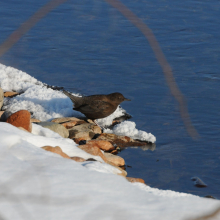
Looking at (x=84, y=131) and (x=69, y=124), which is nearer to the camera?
(x=84, y=131)

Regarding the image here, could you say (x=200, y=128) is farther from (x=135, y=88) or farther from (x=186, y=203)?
(x=186, y=203)

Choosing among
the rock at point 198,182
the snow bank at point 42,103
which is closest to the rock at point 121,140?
the snow bank at point 42,103

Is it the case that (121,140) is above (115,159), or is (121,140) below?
below

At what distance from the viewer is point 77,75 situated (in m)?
8.76

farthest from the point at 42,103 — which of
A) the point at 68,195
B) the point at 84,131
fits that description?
the point at 68,195

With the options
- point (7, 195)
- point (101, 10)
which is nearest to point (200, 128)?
point (7, 195)

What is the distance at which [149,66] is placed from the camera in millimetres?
9070

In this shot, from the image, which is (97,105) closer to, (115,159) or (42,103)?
(42,103)

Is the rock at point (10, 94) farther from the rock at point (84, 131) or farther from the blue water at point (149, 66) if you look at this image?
the rock at point (84, 131)

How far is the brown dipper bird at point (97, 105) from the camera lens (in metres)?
6.87

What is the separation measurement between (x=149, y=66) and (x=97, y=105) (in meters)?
2.64

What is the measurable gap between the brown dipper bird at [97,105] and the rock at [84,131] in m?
0.23

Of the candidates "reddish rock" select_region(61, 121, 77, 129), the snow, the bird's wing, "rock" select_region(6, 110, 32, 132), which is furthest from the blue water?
the snow

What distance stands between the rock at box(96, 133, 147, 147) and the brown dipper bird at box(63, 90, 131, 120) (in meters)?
0.51
